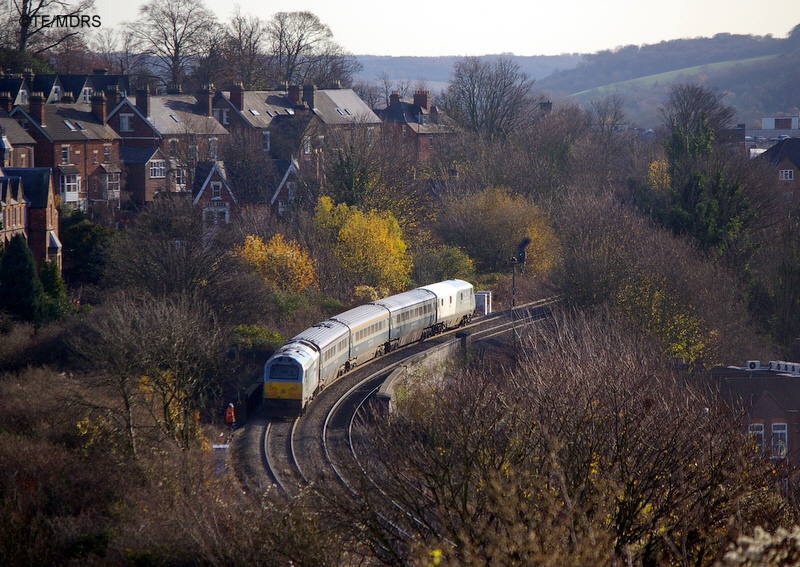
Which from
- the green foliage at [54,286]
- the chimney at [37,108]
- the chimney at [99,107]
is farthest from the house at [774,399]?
the chimney at [99,107]

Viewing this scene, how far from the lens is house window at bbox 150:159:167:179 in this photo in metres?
56.0

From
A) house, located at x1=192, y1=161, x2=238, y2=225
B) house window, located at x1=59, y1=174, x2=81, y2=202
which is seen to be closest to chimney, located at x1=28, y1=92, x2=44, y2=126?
house window, located at x1=59, y1=174, x2=81, y2=202

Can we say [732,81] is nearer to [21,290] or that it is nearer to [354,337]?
[354,337]

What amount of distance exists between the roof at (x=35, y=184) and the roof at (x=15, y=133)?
7.80m

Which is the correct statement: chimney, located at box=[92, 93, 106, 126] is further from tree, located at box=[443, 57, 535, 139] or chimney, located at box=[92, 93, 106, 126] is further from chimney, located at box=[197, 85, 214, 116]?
tree, located at box=[443, 57, 535, 139]

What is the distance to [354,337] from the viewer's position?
27656 mm

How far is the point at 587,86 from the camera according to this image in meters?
199

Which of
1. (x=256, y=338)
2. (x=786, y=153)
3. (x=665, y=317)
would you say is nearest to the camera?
(x=665, y=317)

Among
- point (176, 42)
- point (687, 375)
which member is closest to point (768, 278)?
point (687, 375)

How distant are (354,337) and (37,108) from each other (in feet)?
108

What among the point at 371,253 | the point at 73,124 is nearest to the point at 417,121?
the point at 73,124

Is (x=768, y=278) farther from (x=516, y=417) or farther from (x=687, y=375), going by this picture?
(x=516, y=417)

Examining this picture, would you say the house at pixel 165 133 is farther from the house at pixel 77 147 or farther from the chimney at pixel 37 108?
the chimney at pixel 37 108

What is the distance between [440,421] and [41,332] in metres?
18.2
